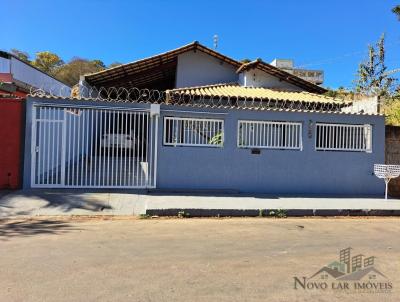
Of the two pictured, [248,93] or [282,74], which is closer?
[248,93]

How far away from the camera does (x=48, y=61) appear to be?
51.8 m

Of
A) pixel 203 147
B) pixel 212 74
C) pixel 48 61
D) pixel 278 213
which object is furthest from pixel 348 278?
pixel 48 61

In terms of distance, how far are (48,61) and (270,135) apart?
1861 inches

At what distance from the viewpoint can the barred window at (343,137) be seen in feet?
38.6

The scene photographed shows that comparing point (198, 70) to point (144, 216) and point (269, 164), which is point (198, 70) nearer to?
point (269, 164)

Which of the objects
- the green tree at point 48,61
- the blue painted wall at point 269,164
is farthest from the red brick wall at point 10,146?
the green tree at point 48,61

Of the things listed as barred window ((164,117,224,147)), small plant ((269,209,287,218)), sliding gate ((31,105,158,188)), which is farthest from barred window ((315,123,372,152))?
sliding gate ((31,105,158,188))

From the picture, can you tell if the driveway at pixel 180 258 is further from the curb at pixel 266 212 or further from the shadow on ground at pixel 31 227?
the curb at pixel 266 212

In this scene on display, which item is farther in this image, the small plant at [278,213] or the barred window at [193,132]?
the barred window at [193,132]

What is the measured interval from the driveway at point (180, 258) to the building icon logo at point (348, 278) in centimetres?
5

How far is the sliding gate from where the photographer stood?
10.3 m

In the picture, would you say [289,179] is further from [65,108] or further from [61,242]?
[61,242]

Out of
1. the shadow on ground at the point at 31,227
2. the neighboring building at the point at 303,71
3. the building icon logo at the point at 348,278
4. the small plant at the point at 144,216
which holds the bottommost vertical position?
the building icon logo at the point at 348,278

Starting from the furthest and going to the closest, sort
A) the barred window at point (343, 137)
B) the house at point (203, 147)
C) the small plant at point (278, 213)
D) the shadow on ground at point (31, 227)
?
the barred window at point (343, 137), the house at point (203, 147), the small plant at point (278, 213), the shadow on ground at point (31, 227)
